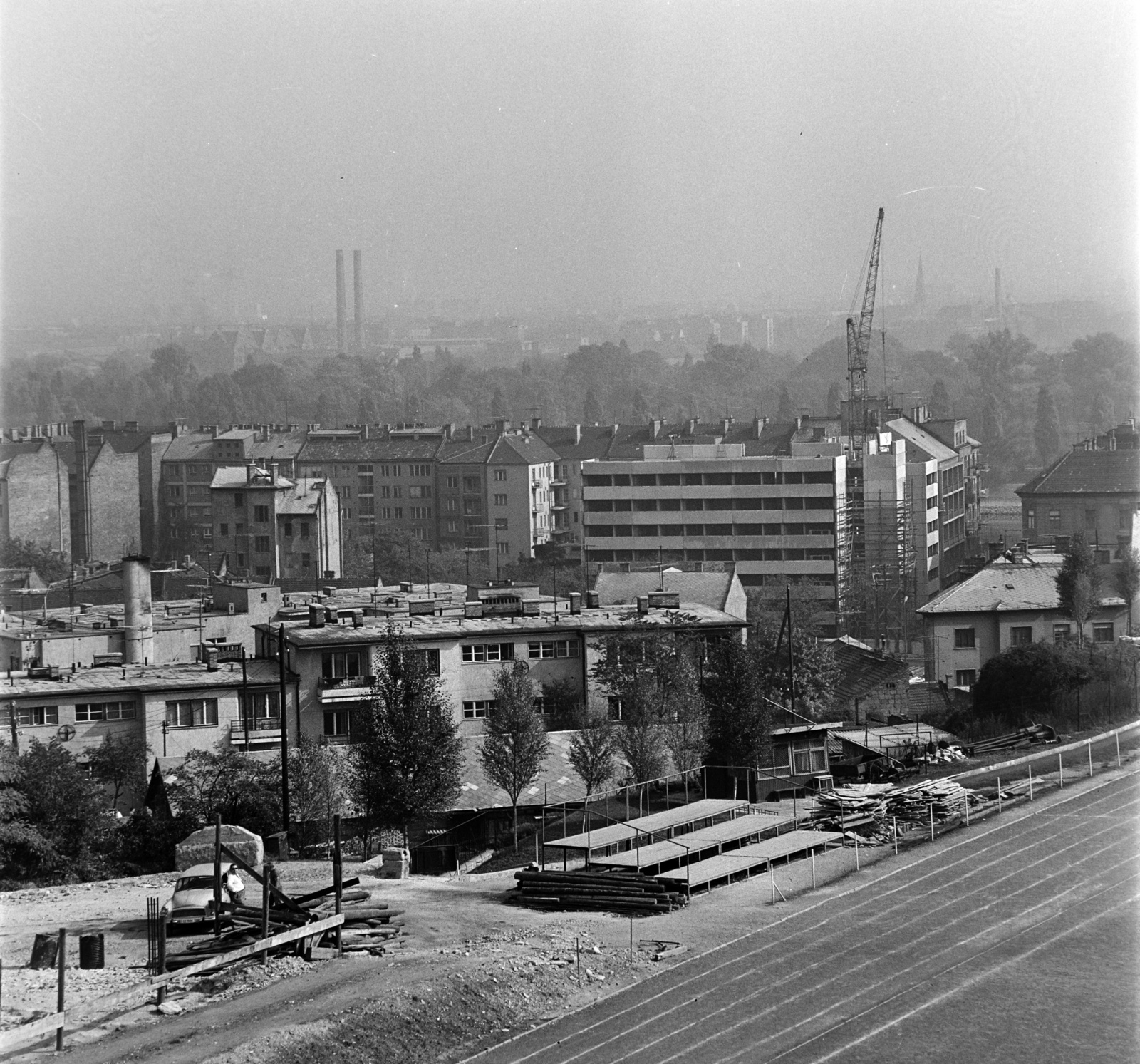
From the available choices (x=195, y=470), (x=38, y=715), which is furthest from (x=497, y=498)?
(x=38, y=715)

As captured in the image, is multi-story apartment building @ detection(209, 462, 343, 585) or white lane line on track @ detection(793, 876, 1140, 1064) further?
multi-story apartment building @ detection(209, 462, 343, 585)

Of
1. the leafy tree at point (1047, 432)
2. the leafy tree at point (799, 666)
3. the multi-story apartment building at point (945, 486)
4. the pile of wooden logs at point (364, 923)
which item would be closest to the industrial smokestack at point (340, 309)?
the leafy tree at point (1047, 432)

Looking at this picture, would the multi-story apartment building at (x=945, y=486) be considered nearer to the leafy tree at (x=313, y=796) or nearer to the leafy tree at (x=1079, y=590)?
the leafy tree at (x=1079, y=590)

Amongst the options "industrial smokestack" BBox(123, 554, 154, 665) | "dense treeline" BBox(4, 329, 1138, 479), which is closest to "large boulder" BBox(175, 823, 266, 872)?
"industrial smokestack" BBox(123, 554, 154, 665)

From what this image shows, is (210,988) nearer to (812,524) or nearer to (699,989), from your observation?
(699,989)

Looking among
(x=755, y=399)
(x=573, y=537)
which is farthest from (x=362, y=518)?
(x=755, y=399)

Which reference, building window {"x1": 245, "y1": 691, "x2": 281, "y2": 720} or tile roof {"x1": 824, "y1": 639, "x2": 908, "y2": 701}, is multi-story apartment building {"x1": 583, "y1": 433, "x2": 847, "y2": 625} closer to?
tile roof {"x1": 824, "y1": 639, "x2": 908, "y2": 701}
